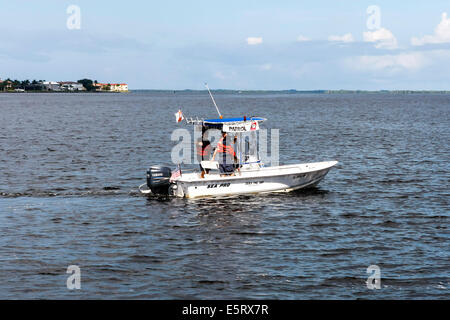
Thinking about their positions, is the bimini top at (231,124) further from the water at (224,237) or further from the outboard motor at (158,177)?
the water at (224,237)

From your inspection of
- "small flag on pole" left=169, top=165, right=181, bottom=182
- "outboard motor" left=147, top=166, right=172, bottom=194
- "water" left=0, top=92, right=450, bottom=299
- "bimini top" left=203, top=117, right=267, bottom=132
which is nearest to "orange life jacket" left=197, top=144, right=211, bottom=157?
→ "bimini top" left=203, top=117, right=267, bottom=132

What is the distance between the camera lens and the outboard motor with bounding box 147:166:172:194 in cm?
2598

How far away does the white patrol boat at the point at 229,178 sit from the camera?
85.4 ft

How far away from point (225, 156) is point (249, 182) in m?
1.72

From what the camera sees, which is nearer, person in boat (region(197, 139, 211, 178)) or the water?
the water

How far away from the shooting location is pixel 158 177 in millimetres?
26016

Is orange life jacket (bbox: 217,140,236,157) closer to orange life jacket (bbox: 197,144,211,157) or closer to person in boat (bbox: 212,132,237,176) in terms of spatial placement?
person in boat (bbox: 212,132,237,176)

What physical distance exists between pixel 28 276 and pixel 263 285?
7018 mm

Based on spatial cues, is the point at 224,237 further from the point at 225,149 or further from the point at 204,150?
the point at 225,149

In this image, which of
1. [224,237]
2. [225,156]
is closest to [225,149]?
[225,156]

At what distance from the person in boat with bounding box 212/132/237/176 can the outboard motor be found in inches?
95.2

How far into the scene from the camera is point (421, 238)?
65.9 feet

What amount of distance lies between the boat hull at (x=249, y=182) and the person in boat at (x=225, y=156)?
0.41 m
